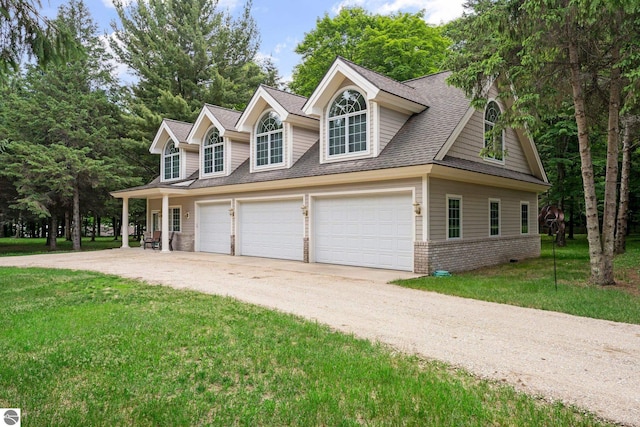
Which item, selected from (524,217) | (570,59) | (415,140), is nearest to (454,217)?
(415,140)

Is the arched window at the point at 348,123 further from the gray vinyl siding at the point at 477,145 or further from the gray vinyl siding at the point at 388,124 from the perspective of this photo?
the gray vinyl siding at the point at 477,145

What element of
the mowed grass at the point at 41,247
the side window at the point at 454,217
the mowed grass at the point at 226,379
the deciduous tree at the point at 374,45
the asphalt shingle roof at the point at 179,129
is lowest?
the mowed grass at the point at 41,247

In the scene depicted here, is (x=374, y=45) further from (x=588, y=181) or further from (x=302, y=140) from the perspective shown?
(x=588, y=181)

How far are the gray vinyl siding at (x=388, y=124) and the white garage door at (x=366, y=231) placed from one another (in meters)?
1.84

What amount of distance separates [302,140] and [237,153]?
3.77 m

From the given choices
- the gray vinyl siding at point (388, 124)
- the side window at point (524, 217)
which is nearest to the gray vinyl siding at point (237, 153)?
the gray vinyl siding at point (388, 124)

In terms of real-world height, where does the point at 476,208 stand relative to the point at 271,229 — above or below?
above

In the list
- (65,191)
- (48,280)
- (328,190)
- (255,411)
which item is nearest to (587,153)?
(328,190)

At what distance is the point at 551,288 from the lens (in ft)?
27.8

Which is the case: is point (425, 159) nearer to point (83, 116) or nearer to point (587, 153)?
point (587, 153)

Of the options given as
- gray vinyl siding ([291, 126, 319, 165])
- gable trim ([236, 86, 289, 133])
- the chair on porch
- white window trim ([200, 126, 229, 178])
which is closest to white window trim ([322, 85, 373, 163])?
gray vinyl siding ([291, 126, 319, 165])

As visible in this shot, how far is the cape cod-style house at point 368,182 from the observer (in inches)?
437

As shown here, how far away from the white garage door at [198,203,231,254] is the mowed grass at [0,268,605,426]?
10678mm

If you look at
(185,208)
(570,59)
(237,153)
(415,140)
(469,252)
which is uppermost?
(570,59)
